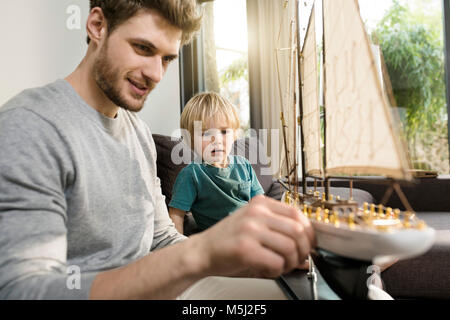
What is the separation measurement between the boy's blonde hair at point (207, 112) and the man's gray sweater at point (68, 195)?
1.73 ft

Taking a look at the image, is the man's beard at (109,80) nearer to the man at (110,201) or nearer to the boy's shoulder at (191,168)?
the man at (110,201)

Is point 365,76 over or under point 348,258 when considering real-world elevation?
over

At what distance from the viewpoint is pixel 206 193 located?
1.32 m

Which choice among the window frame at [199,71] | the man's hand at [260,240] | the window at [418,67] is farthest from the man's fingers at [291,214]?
the window at [418,67]

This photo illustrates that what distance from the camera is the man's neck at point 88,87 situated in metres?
0.74

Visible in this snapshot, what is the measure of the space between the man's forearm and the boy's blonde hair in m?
1.01

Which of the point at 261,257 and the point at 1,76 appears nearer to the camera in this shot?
the point at 261,257

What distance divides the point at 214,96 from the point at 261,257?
1.19 m

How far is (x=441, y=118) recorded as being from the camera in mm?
2523

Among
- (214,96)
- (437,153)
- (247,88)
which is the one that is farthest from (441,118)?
(214,96)

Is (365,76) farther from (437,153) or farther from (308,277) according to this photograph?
(437,153)

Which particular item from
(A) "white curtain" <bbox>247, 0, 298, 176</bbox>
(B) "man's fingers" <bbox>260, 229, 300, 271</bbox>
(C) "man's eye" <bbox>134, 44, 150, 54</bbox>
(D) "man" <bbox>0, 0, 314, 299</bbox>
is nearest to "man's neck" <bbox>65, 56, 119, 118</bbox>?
(D) "man" <bbox>0, 0, 314, 299</bbox>

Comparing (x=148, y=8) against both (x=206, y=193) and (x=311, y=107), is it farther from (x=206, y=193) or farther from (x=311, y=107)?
(x=206, y=193)

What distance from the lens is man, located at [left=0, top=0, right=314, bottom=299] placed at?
412 millimetres
